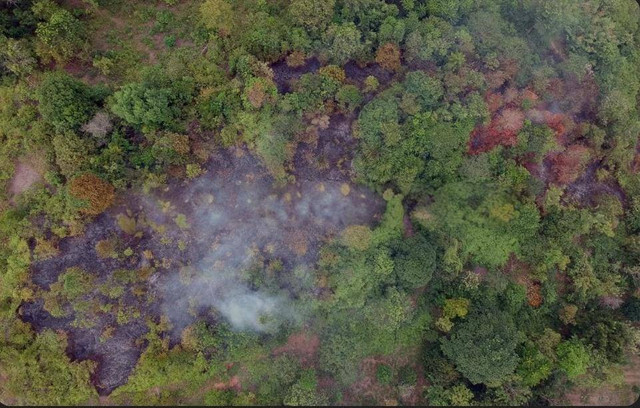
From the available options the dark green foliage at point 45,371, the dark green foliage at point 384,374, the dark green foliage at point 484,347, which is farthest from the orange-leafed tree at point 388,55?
the dark green foliage at point 45,371

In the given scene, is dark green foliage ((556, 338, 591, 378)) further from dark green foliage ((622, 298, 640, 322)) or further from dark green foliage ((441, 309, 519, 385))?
dark green foliage ((622, 298, 640, 322))

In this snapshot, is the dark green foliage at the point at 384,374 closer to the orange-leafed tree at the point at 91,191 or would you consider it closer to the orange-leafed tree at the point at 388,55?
the orange-leafed tree at the point at 388,55

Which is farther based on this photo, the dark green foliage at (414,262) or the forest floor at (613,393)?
the forest floor at (613,393)

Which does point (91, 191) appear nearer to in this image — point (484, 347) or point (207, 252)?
point (207, 252)

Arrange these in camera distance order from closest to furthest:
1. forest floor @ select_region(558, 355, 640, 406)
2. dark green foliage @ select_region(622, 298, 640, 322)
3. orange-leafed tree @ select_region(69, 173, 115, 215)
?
orange-leafed tree @ select_region(69, 173, 115, 215) < dark green foliage @ select_region(622, 298, 640, 322) < forest floor @ select_region(558, 355, 640, 406)

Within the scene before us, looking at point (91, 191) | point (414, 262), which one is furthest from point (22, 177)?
point (414, 262)

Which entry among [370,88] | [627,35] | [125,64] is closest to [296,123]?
[370,88]

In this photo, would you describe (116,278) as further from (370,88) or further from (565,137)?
(565,137)

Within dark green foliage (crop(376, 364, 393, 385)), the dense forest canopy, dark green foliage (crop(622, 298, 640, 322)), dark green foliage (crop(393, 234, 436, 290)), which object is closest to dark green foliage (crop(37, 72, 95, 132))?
the dense forest canopy
